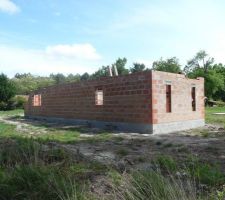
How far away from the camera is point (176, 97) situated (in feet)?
45.8

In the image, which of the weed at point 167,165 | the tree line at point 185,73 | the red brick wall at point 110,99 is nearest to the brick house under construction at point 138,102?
the red brick wall at point 110,99

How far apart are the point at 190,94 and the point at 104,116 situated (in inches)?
166

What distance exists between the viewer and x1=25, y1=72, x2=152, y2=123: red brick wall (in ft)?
41.5

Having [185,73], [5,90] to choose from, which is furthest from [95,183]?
[185,73]

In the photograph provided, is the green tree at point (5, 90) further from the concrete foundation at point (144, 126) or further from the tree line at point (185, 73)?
the concrete foundation at point (144, 126)

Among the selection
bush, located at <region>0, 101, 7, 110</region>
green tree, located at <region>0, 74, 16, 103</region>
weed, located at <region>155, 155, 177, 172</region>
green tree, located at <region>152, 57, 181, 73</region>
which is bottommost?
weed, located at <region>155, 155, 177, 172</region>

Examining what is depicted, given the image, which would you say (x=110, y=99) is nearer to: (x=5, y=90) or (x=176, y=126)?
(x=176, y=126)

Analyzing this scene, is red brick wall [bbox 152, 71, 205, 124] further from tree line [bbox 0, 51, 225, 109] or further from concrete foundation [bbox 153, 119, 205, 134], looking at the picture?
tree line [bbox 0, 51, 225, 109]

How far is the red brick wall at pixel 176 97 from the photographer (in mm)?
12574

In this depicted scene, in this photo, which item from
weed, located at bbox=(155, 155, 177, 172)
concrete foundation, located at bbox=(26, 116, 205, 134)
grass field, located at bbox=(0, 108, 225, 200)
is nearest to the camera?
grass field, located at bbox=(0, 108, 225, 200)

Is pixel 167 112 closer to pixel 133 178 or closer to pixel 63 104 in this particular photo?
pixel 63 104

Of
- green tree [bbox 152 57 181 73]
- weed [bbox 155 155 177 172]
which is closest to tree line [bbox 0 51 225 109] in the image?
green tree [bbox 152 57 181 73]

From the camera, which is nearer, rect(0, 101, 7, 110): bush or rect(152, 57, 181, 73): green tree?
rect(0, 101, 7, 110): bush

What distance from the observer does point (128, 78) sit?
13.2 meters
